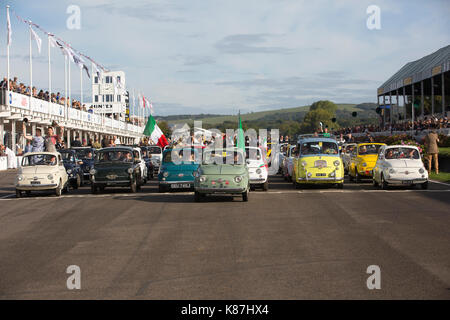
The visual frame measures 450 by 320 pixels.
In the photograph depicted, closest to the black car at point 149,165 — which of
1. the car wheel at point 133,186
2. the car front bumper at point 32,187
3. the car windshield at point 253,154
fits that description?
the car wheel at point 133,186

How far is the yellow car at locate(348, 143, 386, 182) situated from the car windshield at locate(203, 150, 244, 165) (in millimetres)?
7957

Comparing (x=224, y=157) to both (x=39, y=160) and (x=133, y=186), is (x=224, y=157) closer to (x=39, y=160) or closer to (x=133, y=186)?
(x=133, y=186)

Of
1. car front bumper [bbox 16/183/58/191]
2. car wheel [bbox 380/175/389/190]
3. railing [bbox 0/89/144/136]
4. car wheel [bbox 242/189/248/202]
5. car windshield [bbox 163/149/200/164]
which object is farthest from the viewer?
railing [bbox 0/89/144/136]

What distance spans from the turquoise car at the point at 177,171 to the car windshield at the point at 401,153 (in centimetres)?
687

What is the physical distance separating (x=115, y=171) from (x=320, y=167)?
23.7 feet

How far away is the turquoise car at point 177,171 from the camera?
69.6ft

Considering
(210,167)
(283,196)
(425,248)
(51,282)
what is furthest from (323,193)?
(51,282)

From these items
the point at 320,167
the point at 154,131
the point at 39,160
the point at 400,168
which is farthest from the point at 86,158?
the point at 400,168

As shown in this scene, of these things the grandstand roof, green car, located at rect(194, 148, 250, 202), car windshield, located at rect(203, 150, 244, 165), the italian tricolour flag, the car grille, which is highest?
the grandstand roof

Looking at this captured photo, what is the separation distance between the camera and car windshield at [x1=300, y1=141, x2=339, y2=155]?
23.0m

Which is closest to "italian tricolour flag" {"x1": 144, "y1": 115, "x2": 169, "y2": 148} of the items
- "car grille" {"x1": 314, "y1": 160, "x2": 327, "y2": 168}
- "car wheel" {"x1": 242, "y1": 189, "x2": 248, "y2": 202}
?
"car grille" {"x1": 314, "y1": 160, "x2": 327, "y2": 168}

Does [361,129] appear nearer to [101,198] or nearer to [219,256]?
[101,198]

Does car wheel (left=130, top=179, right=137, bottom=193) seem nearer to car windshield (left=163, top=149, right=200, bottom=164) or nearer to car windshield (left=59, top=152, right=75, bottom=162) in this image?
car windshield (left=163, top=149, right=200, bottom=164)
